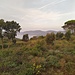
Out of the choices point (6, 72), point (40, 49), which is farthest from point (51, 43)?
point (6, 72)

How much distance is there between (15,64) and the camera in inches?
428

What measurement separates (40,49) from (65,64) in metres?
4.93

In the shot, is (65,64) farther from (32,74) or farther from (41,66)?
(32,74)

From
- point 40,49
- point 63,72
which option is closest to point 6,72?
point 63,72

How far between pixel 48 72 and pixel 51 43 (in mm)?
10065

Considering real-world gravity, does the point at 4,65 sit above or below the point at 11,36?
below

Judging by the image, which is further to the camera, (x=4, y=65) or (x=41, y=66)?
(x=4, y=65)

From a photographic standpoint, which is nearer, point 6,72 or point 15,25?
point 6,72

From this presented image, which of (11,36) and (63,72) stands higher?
→ (11,36)

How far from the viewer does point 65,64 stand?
990 centimetres

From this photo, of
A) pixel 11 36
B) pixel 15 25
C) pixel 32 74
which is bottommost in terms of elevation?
pixel 32 74

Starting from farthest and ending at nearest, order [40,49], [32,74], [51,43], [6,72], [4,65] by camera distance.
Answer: [51,43] < [40,49] < [4,65] < [6,72] < [32,74]

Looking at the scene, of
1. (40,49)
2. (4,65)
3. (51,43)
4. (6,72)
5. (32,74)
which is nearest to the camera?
(32,74)

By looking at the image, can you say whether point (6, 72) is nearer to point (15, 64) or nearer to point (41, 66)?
point (15, 64)
